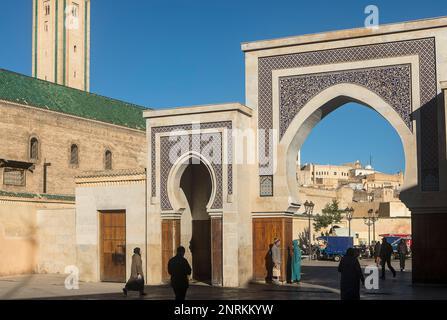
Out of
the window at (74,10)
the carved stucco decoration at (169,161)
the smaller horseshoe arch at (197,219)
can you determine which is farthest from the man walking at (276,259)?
the window at (74,10)

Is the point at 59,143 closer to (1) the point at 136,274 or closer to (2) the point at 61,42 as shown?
(1) the point at 136,274

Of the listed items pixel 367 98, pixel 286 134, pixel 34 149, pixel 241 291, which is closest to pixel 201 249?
pixel 241 291

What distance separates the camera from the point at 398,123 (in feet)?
41.5

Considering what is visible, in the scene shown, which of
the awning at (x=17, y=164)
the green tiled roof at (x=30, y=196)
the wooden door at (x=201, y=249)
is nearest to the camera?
the wooden door at (x=201, y=249)

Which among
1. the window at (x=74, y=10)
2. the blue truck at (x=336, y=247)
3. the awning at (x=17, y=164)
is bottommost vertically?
the blue truck at (x=336, y=247)

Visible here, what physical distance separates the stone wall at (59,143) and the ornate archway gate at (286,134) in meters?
8.89

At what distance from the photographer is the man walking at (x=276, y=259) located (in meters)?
13.1

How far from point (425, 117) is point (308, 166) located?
8226 cm

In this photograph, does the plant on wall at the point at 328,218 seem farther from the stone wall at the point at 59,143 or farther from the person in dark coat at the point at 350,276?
the person in dark coat at the point at 350,276

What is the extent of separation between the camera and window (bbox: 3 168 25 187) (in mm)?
21122

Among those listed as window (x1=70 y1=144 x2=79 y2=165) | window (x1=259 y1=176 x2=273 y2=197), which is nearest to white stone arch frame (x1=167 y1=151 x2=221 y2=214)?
window (x1=259 y1=176 x2=273 y2=197)

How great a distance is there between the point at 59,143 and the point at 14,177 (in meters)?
2.49

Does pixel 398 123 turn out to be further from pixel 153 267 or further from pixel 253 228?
pixel 153 267
